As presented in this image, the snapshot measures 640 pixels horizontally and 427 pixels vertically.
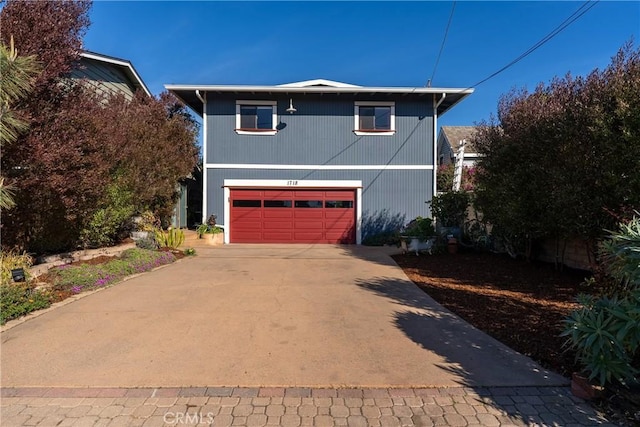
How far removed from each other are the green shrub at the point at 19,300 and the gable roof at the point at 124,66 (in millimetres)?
9816

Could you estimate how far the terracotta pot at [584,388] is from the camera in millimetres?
2885

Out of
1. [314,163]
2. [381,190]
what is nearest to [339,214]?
[381,190]

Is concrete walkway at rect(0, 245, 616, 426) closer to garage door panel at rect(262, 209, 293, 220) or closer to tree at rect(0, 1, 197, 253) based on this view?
tree at rect(0, 1, 197, 253)

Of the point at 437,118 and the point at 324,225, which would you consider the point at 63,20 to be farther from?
the point at 437,118

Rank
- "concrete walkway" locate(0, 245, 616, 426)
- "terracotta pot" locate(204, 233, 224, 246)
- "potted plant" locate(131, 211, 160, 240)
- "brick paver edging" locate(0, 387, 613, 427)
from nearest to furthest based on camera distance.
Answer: "brick paver edging" locate(0, 387, 613, 427) → "concrete walkway" locate(0, 245, 616, 426) → "potted plant" locate(131, 211, 160, 240) → "terracotta pot" locate(204, 233, 224, 246)

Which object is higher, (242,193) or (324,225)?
(242,193)

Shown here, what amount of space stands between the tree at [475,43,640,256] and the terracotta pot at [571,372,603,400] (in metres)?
2.21

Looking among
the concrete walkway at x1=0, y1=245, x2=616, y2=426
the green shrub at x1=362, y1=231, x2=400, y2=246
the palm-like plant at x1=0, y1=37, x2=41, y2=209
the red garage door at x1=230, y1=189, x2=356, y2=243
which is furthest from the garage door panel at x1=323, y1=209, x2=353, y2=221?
the palm-like plant at x1=0, y1=37, x2=41, y2=209

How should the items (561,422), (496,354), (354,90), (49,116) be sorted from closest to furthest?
1. (561,422)
2. (496,354)
3. (49,116)
4. (354,90)

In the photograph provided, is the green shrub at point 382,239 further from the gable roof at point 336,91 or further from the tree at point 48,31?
the tree at point 48,31

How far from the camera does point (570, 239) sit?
740 centimetres

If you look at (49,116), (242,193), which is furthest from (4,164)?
(242,193)

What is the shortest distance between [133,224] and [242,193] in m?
4.37

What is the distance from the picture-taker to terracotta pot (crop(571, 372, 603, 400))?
2.88 meters
